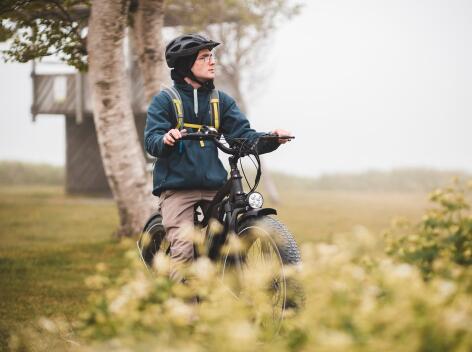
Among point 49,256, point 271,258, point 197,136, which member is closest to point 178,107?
point 197,136

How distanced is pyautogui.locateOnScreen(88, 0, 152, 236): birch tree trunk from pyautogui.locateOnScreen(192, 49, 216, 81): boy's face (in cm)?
492

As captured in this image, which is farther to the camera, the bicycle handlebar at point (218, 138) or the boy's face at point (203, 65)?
the boy's face at point (203, 65)

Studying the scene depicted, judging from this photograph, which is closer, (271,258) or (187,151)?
(271,258)

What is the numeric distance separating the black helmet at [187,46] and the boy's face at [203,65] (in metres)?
0.07

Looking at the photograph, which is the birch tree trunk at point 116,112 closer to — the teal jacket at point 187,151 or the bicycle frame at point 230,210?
the teal jacket at point 187,151

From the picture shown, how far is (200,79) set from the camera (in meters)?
5.27

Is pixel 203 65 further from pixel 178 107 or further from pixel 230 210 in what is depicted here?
pixel 230 210

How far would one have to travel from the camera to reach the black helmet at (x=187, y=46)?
16.8 ft

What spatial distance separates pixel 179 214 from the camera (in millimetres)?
5188

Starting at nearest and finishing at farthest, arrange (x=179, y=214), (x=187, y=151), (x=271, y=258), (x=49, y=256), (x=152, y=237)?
(x=271, y=258)
(x=187, y=151)
(x=179, y=214)
(x=152, y=237)
(x=49, y=256)

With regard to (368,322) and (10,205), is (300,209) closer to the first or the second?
(10,205)

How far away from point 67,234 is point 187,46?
879cm

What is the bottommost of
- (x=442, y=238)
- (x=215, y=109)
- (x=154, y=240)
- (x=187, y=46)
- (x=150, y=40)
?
(x=154, y=240)

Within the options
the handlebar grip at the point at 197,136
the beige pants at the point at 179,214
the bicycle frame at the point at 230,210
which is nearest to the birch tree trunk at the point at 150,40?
the beige pants at the point at 179,214
